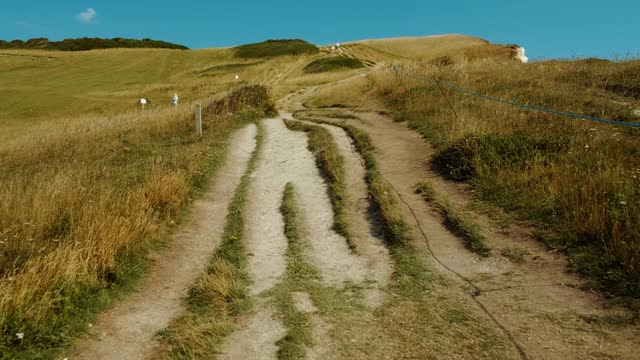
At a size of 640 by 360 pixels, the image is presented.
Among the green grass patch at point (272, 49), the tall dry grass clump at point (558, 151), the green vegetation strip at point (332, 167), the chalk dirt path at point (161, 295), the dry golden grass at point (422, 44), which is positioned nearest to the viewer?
the chalk dirt path at point (161, 295)

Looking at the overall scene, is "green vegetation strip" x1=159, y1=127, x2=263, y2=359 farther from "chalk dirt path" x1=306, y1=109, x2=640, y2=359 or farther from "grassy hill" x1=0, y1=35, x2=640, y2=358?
"chalk dirt path" x1=306, y1=109, x2=640, y2=359

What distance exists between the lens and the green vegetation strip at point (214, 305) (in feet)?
16.7

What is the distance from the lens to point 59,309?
18.6 ft

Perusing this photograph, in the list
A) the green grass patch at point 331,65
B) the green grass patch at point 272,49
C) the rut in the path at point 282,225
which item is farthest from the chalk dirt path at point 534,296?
the green grass patch at point 272,49

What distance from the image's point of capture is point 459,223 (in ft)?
26.3

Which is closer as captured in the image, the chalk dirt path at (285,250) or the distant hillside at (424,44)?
the chalk dirt path at (285,250)

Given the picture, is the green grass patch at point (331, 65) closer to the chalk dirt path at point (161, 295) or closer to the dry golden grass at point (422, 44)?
the dry golden grass at point (422, 44)

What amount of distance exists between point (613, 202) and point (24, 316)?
7205mm

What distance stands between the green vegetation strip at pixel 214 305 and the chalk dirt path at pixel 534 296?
2.64 metres

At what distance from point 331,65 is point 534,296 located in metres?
39.0

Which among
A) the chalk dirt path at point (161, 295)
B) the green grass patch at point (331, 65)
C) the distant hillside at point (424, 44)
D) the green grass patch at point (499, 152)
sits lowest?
the chalk dirt path at point (161, 295)

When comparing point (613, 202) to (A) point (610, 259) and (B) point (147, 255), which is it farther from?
(B) point (147, 255)

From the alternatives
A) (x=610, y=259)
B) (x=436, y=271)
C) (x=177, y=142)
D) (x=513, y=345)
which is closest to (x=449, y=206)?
(x=436, y=271)

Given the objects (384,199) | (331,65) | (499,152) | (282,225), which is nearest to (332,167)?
(384,199)
